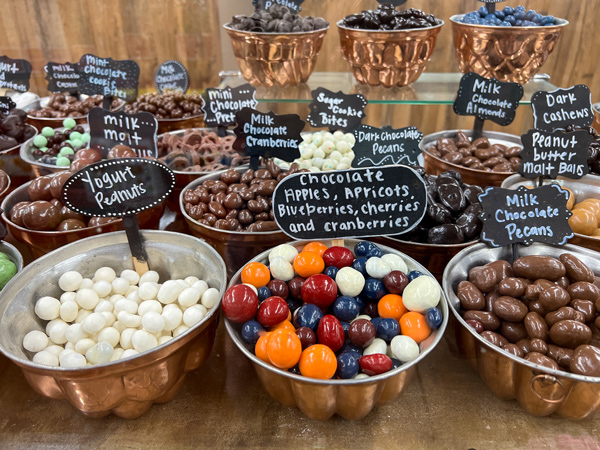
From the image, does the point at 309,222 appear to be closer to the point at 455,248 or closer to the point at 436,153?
the point at 455,248

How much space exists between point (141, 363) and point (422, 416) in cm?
66

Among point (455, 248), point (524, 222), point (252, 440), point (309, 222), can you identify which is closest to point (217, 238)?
point (309, 222)

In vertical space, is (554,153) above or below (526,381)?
above

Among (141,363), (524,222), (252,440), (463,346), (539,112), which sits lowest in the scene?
(252,440)

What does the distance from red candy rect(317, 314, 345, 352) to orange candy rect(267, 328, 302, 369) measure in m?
0.07

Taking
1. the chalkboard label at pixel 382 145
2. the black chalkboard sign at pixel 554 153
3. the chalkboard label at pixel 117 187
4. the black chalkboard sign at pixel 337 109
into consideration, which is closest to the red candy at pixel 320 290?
the chalkboard label at pixel 117 187

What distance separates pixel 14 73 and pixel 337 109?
194cm

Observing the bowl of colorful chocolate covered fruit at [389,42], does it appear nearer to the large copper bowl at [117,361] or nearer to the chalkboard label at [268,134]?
the chalkboard label at [268,134]

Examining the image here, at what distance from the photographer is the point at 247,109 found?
159 centimetres

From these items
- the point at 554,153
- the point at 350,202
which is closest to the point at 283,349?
the point at 350,202

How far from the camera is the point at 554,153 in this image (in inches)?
54.0

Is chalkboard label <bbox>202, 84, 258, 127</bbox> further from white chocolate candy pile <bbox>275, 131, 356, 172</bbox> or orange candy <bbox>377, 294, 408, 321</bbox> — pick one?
orange candy <bbox>377, 294, 408, 321</bbox>

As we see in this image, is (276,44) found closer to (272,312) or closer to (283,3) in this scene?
Answer: (283,3)

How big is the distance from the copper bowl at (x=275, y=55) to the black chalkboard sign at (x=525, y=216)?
1019 millimetres
